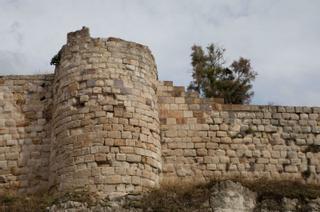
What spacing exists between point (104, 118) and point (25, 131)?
250 cm

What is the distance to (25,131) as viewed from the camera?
1652cm

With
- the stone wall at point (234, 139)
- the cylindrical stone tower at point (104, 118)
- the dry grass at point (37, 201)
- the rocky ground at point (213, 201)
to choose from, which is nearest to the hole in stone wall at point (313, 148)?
the stone wall at point (234, 139)

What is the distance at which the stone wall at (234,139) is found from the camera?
1639cm

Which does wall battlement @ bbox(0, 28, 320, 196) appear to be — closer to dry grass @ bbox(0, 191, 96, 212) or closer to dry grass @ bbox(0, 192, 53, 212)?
dry grass @ bbox(0, 191, 96, 212)

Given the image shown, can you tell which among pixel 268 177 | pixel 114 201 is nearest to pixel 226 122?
pixel 268 177

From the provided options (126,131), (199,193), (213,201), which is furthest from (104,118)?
(213,201)

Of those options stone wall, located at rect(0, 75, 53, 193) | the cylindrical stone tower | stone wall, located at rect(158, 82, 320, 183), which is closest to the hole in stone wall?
stone wall, located at rect(158, 82, 320, 183)

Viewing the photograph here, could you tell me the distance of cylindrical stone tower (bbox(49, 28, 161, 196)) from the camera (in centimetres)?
1452

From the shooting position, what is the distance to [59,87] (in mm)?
16000

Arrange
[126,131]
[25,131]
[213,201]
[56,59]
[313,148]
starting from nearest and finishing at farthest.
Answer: [213,201], [126,131], [25,131], [56,59], [313,148]

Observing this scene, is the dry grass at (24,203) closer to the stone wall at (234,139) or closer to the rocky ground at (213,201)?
the rocky ground at (213,201)

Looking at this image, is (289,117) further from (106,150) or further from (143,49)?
(106,150)

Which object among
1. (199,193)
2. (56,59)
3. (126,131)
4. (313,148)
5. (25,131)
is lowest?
(199,193)

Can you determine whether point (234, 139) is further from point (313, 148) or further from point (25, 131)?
point (25, 131)
